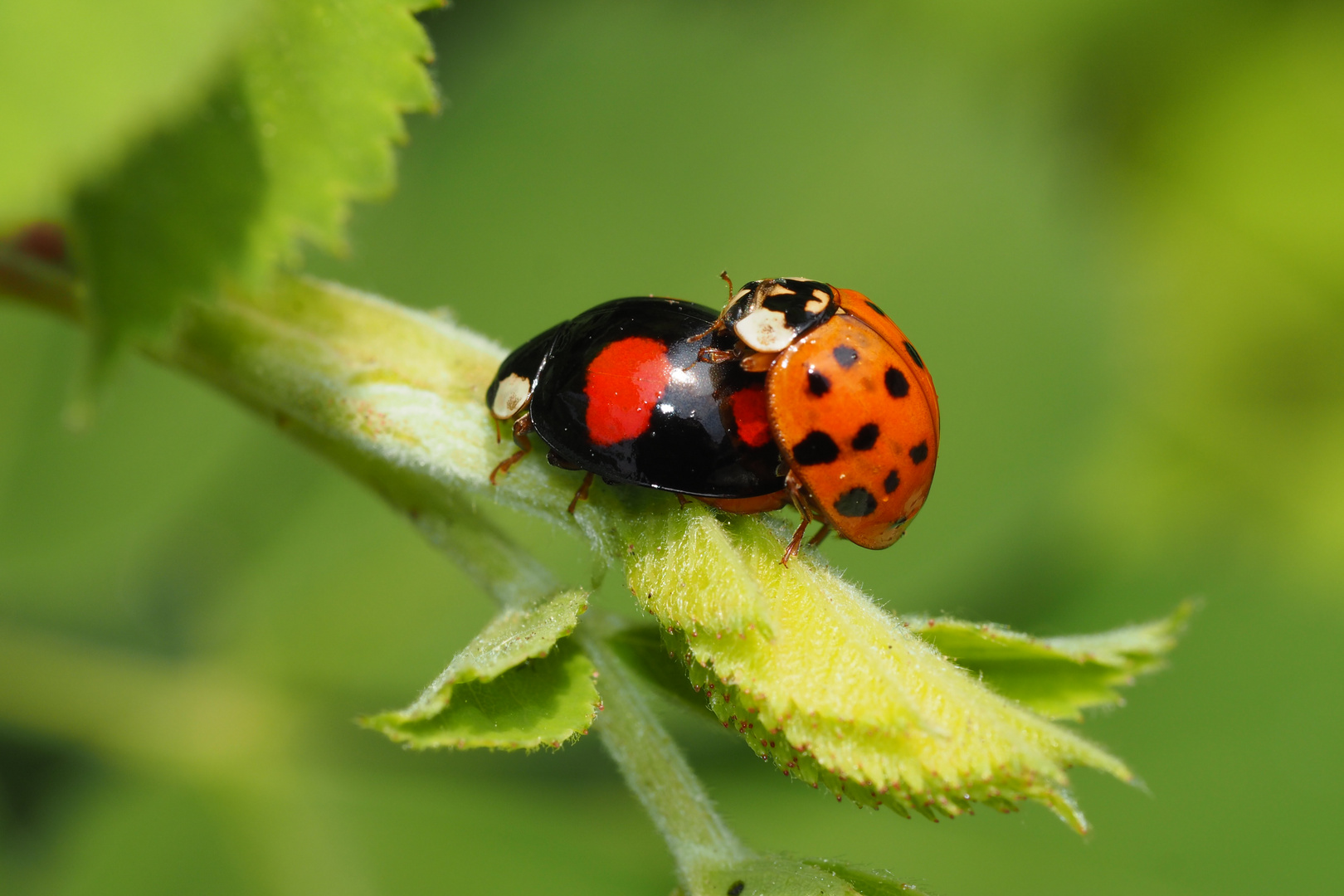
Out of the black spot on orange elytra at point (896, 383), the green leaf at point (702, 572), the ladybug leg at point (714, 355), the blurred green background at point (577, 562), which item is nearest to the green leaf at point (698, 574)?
the green leaf at point (702, 572)

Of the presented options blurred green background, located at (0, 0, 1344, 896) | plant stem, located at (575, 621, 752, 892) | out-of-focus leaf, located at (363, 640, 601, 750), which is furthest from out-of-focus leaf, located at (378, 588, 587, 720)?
blurred green background, located at (0, 0, 1344, 896)

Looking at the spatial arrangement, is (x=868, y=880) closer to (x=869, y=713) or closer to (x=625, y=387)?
(x=869, y=713)

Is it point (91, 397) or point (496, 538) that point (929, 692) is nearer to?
point (496, 538)

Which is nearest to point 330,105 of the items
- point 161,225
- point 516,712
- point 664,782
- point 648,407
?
point 161,225

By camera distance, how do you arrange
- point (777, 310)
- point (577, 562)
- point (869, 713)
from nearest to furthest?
point (869, 713) → point (777, 310) → point (577, 562)

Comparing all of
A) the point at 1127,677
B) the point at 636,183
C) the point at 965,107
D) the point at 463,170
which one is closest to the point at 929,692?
the point at 1127,677

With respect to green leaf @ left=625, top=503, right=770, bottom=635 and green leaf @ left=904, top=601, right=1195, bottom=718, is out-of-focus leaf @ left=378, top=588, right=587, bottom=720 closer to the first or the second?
green leaf @ left=625, top=503, right=770, bottom=635
